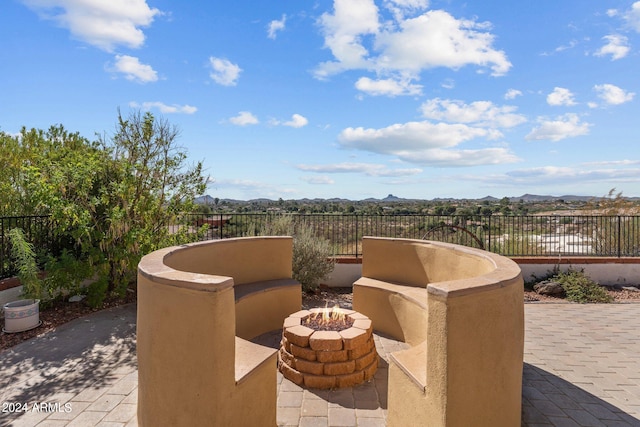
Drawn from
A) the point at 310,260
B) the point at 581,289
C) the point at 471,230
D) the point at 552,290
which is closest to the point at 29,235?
the point at 310,260

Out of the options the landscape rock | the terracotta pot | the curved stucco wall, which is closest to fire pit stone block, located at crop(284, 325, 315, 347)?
the curved stucco wall

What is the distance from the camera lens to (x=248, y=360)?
2650mm

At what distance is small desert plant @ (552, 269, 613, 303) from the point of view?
6.71 meters

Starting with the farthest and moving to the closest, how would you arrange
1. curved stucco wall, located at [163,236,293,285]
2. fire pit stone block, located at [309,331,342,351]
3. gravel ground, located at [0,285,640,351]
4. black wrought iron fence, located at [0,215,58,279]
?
1. black wrought iron fence, located at [0,215,58,279]
2. gravel ground, located at [0,285,640,351]
3. curved stucco wall, located at [163,236,293,285]
4. fire pit stone block, located at [309,331,342,351]

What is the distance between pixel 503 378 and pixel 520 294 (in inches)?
24.8

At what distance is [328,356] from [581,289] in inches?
256

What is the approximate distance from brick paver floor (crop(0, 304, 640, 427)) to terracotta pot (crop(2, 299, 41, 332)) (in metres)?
0.44

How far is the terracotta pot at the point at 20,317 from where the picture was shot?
15.1 ft

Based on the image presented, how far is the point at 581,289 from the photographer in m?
6.89

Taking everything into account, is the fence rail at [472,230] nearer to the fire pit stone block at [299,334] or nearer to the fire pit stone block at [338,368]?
the fire pit stone block at [299,334]

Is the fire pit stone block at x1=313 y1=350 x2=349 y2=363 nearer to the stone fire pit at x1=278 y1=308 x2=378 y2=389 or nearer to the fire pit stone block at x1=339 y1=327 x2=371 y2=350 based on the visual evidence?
the stone fire pit at x1=278 y1=308 x2=378 y2=389

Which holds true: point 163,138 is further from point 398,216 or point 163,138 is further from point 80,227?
point 398,216

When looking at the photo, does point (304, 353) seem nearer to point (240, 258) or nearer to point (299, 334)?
point (299, 334)

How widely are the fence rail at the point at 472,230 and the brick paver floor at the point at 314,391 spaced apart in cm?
332
